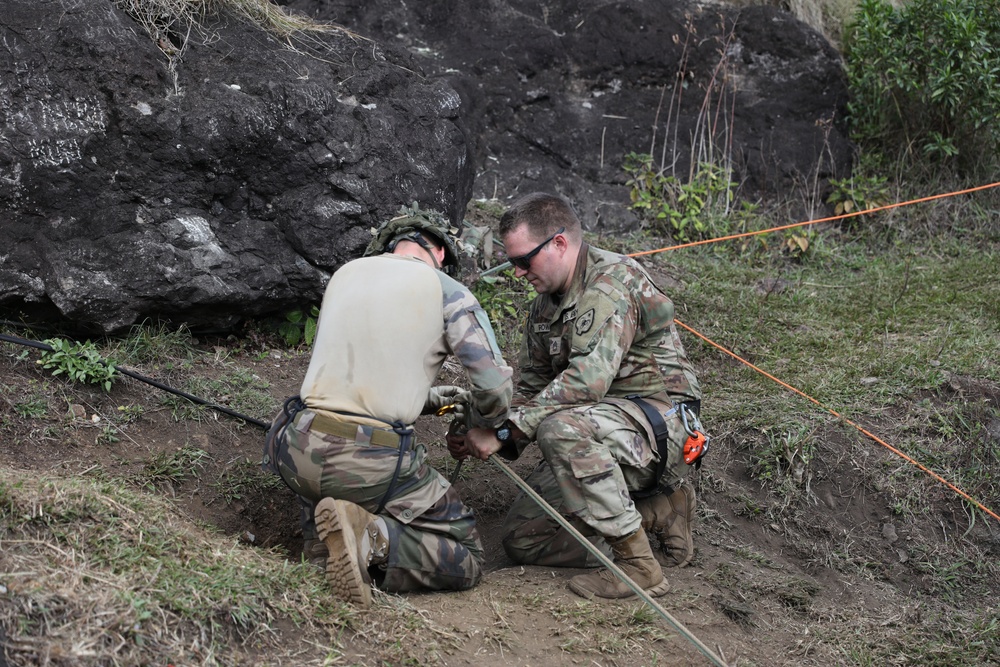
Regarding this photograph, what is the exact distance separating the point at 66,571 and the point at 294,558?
1.33m

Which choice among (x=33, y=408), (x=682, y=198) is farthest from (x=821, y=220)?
(x=33, y=408)

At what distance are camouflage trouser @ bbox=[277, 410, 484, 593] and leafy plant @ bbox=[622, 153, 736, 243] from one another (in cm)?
441

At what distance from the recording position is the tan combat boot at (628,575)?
408 cm

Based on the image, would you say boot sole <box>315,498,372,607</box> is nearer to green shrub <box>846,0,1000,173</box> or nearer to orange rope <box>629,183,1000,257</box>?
orange rope <box>629,183,1000,257</box>

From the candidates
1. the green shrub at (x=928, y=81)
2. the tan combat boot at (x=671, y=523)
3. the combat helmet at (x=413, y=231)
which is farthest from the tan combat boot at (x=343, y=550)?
the green shrub at (x=928, y=81)

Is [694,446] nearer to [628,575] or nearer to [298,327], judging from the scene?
[628,575]

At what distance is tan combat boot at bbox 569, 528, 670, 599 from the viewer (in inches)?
161

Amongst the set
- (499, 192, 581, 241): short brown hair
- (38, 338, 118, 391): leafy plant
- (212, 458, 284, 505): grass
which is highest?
(499, 192, 581, 241): short brown hair

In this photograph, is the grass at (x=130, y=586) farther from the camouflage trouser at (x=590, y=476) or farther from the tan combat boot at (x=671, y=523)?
the tan combat boot at (x=671, y=523)

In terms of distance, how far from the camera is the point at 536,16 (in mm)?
8523

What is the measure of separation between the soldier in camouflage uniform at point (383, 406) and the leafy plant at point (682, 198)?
4336 mm

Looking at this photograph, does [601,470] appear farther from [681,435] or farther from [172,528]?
[172,528]

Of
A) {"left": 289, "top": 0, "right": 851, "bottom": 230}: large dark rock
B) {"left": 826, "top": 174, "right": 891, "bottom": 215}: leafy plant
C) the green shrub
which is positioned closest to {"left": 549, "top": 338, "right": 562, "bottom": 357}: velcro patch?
{"left": 289, "top": 0, "right": 851, "bottom": 230}: large dark rock

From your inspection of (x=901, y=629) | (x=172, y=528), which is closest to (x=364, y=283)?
(x=172, y=528)
